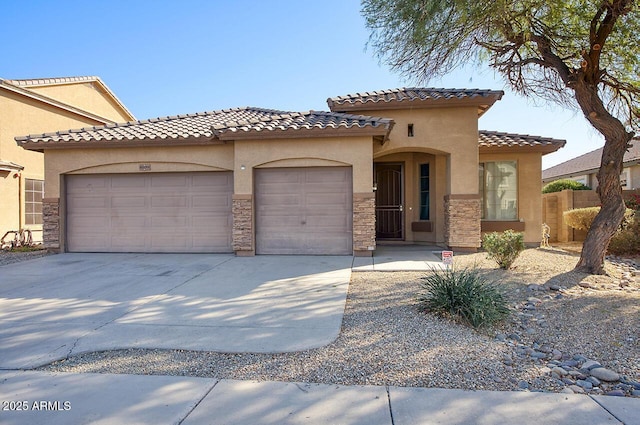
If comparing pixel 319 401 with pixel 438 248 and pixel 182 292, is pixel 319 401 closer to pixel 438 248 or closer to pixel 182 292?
pixel 182 292

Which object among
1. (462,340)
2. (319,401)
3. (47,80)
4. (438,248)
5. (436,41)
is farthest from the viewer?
(47,80)

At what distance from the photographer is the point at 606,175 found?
8.59 m

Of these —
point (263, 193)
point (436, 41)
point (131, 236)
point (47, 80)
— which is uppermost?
point (47, 80)

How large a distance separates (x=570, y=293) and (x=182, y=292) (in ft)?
23.5

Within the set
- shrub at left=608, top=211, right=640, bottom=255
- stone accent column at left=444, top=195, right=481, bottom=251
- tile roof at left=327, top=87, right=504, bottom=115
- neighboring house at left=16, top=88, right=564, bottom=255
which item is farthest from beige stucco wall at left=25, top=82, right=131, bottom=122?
shrub at left=608, top=211, right=640, bottom=255

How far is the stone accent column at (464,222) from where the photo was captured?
11.7 meters

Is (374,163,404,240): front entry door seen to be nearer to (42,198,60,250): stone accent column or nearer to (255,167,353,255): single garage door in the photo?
(255,167,353,255): single garage door

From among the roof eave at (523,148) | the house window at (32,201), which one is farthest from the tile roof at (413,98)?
the house window at (32,201)

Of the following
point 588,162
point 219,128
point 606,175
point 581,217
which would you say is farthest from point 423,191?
point 588,162

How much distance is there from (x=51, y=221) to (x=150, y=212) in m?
3.16

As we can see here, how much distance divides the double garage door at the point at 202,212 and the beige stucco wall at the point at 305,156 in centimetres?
30

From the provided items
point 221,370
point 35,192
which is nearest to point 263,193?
point 221,370

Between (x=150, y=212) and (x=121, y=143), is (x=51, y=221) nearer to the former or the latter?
(x=150, y=212)

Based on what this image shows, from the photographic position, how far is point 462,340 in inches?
183
